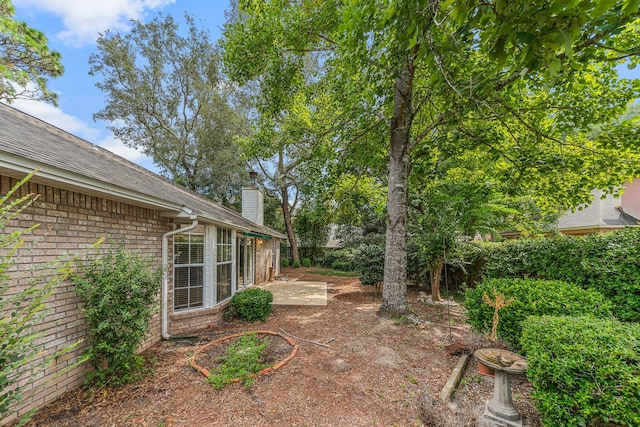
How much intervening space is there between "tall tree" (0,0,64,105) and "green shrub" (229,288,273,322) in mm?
5917

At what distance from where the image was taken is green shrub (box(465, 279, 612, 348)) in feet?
13.2

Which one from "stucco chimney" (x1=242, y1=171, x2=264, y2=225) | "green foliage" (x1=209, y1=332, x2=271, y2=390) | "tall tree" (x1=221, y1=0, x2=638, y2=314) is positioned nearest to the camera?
"green foliage" (x1=209, y1=332, x2=271, y2=390)

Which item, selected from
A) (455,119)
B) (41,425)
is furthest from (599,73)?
(41,425)

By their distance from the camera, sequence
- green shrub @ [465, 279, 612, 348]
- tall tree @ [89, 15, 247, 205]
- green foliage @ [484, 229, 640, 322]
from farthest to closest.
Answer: tall tree @ [89, 15, 247, 205], green foliage @ [484, 229, 640, 322], green shrub @ [465, 279, 612, 348]

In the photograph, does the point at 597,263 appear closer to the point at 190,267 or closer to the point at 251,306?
the point at 251,306

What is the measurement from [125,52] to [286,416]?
21.6 metres

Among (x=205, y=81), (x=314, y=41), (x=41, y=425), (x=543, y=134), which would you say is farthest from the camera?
(x=205, y=81)

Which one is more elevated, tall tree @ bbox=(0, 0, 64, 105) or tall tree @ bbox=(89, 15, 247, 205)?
tall tree @ bbox=(89, 15, 247, 205)

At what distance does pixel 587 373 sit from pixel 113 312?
5576 millimetres

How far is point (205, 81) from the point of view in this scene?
59.7ft

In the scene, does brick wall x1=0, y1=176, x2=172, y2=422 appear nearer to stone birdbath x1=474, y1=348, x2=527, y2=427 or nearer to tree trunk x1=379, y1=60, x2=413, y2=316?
stone birdbath x1=474, y1=348, x2=527, y2=427

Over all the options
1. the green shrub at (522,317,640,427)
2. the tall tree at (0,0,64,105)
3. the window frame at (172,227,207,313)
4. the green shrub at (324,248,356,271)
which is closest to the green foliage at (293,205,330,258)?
the green shrub at (324,248,356,271)

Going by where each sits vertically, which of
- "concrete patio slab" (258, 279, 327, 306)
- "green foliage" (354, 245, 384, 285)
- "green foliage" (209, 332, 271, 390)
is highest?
"green foliage" (354, 245, 384, 285)

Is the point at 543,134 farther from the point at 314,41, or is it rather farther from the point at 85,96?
the point at 85,96
